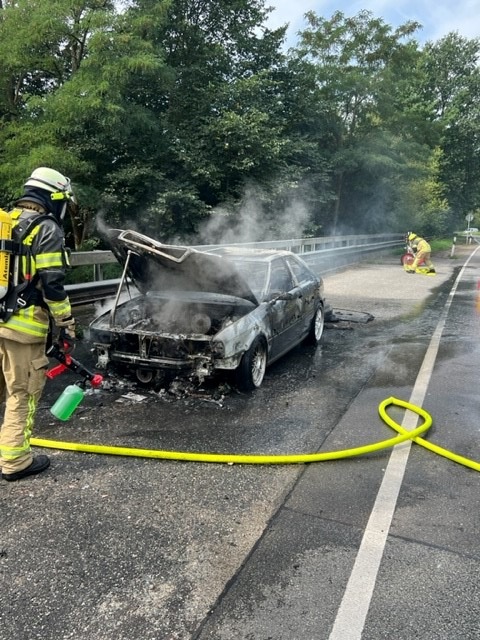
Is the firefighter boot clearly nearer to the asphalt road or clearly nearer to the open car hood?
the asphalt road

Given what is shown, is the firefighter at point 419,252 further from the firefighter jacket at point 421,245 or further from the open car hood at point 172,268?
the open car hood at point 172,268

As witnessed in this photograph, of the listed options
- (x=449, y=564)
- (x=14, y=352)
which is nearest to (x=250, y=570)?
(x=449, y=564)

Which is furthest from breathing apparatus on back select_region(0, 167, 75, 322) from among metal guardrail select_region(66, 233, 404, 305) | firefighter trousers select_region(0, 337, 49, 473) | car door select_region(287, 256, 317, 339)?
metal guardrail select_region(66, 233, 404, 305)

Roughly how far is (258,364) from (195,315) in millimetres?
863

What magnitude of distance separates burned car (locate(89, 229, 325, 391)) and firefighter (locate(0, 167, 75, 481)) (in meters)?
1.49

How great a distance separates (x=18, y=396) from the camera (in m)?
3.41

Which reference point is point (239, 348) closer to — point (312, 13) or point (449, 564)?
point (449, 564)

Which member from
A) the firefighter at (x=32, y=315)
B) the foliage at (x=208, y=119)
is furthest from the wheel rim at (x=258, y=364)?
the foliage at (x=208, y=119)

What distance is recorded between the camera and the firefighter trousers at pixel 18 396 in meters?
3.37

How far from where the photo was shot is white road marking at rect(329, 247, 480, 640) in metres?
2.19

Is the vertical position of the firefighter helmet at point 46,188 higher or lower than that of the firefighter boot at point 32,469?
higher

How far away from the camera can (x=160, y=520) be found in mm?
2965

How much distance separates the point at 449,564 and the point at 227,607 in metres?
1.17

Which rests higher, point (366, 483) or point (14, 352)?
point (14, 352)
